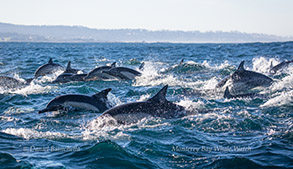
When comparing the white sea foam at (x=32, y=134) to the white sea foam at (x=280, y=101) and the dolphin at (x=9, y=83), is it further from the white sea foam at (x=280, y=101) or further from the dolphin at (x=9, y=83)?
the dolphin at (x=9, y=83)

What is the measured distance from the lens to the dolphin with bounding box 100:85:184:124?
26.8ft

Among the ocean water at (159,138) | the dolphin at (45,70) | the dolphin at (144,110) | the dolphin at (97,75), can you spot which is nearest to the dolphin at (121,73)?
the dolphin at (97,75)

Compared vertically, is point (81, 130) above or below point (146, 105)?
below

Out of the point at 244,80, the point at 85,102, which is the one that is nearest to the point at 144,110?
the point at 85,102

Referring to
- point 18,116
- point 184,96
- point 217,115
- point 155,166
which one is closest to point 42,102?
point 18,116

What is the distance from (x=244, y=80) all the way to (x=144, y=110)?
5.85 m

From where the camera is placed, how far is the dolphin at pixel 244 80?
12.8 m

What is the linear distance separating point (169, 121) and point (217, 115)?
127 cm

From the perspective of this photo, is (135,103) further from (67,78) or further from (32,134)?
(67,78)

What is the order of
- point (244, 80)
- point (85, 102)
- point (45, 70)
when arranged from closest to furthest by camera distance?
point (85, 102) → point (244, 80) → point (45, 70)

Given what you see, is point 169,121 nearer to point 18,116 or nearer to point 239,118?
point 239,118

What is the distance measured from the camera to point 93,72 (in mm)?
16797

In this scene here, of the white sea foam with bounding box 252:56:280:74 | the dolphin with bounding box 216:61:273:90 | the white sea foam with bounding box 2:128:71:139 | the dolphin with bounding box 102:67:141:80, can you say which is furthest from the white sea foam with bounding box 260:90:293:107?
the white sea foam with bounding box 252:56:280:74

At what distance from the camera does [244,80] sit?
42.4 feet
